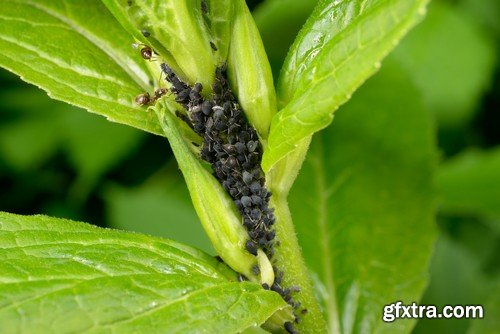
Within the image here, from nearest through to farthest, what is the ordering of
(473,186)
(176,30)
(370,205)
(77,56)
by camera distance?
(176,30)
(77,56)
(370,205)
(473,186)

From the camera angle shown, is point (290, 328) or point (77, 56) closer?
point (290, 328)

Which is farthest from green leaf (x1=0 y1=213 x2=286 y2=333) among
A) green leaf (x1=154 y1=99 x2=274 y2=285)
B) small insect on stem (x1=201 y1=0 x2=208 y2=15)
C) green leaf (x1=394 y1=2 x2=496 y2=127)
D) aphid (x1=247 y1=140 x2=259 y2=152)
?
green leaf (x1=394 y1=2 x2=496 y2=127)

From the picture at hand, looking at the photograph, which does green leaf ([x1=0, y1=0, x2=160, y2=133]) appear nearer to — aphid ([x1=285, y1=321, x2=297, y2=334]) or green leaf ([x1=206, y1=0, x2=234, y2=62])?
green leaf ([x1=206, y1=0, x2=234, y2=62])

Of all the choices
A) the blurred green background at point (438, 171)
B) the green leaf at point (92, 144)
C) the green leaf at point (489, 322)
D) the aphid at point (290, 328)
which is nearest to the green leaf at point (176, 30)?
the aphid at point (290, 328)

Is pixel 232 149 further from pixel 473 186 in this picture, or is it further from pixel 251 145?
pixel 473 186

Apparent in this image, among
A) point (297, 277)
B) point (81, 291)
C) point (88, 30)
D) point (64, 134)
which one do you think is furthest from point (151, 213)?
point (81, 291)

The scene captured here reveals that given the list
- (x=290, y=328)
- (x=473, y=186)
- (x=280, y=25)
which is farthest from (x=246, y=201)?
(x=473, y=186)
